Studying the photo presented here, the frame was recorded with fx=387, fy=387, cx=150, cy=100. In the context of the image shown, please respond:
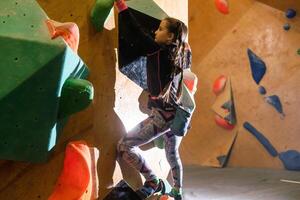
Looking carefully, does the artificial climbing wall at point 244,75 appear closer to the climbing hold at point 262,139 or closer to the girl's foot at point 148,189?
the climbing hold at point 262,139

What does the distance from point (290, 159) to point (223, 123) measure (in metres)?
0.98

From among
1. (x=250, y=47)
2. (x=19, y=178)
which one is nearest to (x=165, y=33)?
(x=19, y=178)

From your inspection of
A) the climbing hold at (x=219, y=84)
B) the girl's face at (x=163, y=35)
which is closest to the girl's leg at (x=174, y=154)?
the girl's face at (x=163, y=35)

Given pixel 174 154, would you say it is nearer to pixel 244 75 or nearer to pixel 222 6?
pixel 244 75

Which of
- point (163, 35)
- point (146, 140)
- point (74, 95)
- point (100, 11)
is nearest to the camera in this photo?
point (74, 95)

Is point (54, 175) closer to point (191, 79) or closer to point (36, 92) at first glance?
point (36, 92)

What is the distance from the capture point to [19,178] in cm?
145

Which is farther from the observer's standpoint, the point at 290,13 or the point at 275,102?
the point at 275,102

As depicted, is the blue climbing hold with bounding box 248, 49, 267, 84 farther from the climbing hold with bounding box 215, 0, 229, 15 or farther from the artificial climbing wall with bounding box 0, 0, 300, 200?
the climbing hold with bounding box 215, 0, 229, 15

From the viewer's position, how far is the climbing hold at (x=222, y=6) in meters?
5.27

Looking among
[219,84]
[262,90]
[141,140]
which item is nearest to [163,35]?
[141,140]

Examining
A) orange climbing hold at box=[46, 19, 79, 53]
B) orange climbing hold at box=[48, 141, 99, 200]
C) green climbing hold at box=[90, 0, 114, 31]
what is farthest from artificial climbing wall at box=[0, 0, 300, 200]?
orange climbing hold at box=[46, 19, 79, 53]

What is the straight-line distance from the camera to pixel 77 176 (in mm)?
1562

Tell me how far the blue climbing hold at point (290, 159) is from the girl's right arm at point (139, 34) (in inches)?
136
